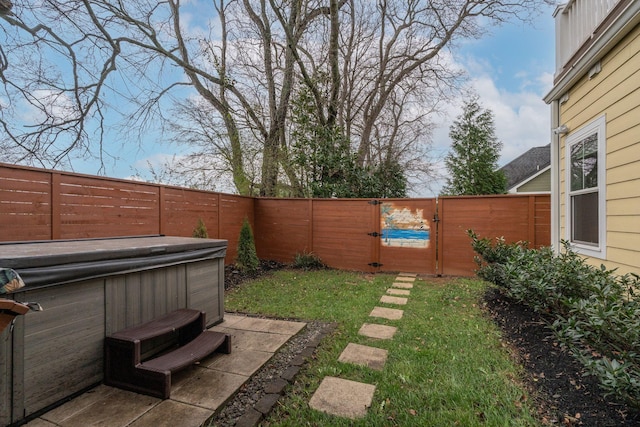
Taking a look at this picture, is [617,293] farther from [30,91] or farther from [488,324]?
[30,91]

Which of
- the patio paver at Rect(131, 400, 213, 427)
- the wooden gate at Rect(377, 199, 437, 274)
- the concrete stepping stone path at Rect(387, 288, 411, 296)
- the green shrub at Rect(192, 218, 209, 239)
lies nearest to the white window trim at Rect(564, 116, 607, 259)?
the concrete stepping stone path at Rect(387, 288, 411, 296)

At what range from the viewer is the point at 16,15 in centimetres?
516

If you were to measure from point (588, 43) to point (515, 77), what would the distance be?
20.7ft

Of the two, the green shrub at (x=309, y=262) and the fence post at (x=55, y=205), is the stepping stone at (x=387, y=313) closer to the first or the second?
the green shrub at (x=309, y=262)

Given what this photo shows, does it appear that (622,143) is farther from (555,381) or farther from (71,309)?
(71,309)

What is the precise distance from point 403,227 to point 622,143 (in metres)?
4.05

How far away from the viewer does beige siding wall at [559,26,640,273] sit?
272 centimetres

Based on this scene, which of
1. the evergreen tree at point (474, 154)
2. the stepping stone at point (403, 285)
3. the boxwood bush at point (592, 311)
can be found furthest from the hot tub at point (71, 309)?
the evergreen tree at point (474, 154)

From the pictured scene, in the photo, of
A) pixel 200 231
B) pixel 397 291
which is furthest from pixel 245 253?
pixel 397 291

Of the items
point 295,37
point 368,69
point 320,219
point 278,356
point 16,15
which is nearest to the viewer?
point 278,356

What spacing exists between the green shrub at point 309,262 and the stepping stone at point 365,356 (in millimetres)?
4339

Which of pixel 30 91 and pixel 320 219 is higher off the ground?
pixel 30 91

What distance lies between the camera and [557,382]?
2131 mm

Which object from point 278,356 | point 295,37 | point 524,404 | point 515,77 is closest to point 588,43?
point 524,404
